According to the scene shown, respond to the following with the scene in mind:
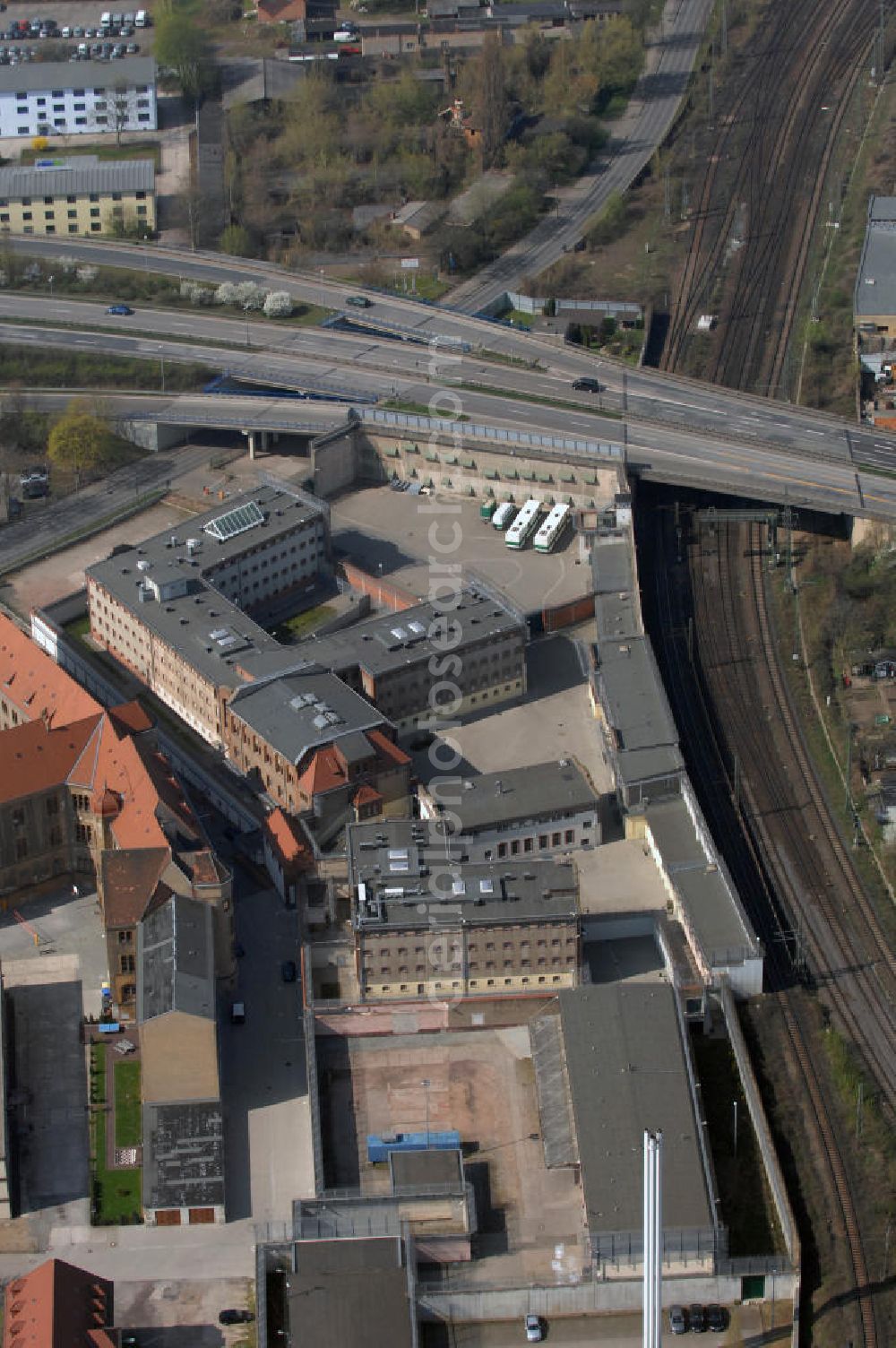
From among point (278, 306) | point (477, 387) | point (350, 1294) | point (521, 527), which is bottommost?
point (350, 1294)

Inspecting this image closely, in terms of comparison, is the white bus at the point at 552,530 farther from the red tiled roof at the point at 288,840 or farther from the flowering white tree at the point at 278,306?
the flowering white tree at the point at 278,306

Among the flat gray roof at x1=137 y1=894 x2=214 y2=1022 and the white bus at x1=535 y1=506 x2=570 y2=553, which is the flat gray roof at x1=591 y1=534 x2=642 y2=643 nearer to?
the white bus at x1=535 y1=506 x2=570 y2=553

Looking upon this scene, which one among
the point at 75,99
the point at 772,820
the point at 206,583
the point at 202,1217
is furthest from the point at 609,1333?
the point at 75,99

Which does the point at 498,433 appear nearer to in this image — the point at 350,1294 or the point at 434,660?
the point at 434,660

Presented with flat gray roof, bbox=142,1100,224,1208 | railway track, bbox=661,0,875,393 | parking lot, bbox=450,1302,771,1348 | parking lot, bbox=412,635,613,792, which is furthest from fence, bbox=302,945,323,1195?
railway track, bbox=661,0,875,393

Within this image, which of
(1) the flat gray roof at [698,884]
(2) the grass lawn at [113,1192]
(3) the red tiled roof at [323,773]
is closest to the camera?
(2) the grass lawn at [113,1192]

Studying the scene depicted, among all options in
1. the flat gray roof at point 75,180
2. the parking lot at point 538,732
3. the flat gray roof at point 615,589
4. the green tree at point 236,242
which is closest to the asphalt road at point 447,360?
the green tree at point 236,242
